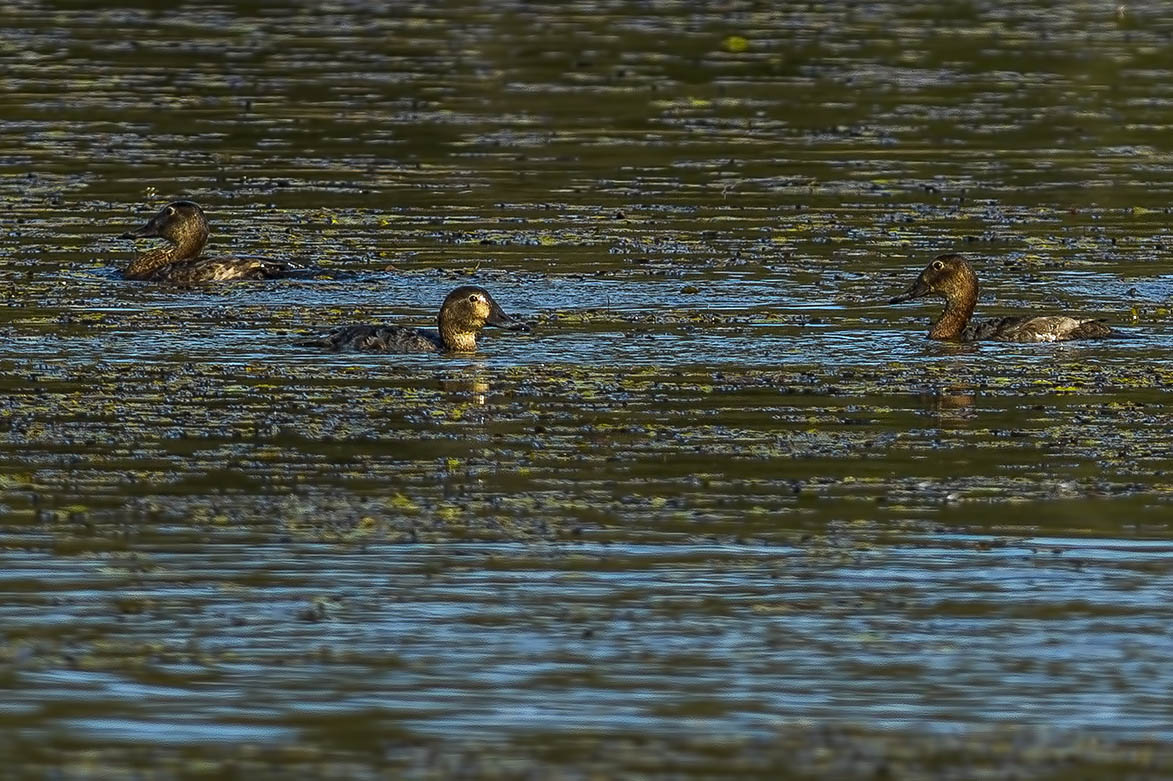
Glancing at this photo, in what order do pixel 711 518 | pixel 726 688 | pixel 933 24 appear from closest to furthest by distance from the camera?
pixel 726 688, pixel 711 518, pixel 933 24

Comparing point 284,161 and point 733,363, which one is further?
point 284,161

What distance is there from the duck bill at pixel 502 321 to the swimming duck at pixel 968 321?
2689 millimetres

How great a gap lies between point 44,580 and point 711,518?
9.40ft

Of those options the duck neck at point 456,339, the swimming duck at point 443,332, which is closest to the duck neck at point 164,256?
the swimming duck at point 443,332

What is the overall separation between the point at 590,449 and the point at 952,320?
15.6ft

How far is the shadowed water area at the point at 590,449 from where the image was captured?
8703mm

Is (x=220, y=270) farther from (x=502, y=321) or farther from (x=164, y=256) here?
(x=502, y=321)

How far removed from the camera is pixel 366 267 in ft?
62.6

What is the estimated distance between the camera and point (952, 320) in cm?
1683

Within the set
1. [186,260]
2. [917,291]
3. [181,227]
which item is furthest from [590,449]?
[181,227]

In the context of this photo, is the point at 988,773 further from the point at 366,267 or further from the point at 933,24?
the point at 933,24

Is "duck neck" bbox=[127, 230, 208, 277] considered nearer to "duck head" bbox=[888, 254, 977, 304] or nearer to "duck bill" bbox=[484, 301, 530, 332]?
"duck bill" bbox=[484, 301, 530, 332]

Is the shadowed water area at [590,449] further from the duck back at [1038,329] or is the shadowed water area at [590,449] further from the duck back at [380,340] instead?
the duck back at [380,340]

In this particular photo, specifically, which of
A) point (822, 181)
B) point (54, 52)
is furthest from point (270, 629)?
point (54, 52)
